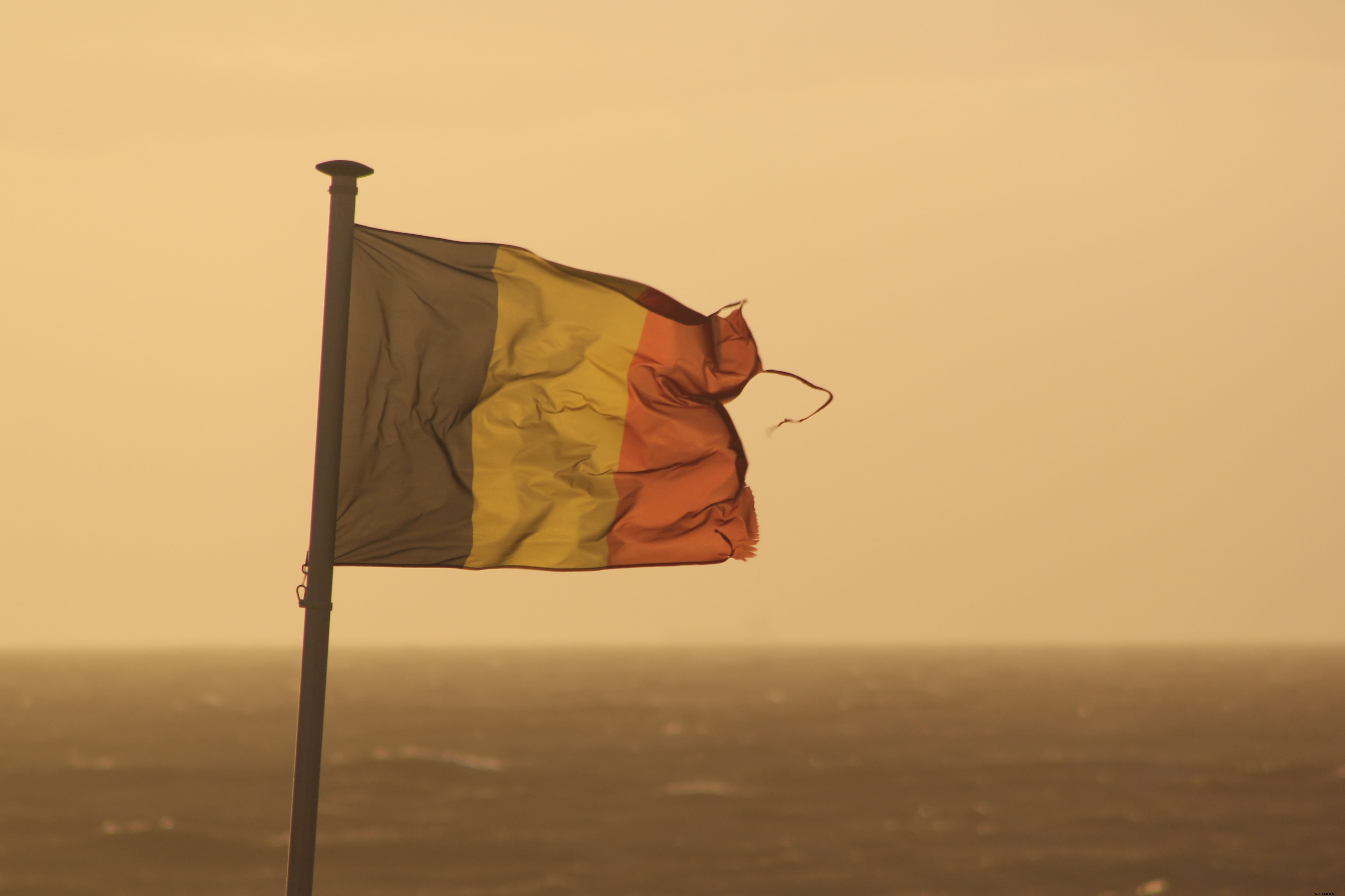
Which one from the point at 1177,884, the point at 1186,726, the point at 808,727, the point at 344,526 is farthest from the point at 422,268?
the point at 1186,726

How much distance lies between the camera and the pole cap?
6.95m

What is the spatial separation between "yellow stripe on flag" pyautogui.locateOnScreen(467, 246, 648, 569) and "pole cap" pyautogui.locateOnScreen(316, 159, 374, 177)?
4.31 ft

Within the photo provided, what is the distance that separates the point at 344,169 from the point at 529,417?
6.55ft

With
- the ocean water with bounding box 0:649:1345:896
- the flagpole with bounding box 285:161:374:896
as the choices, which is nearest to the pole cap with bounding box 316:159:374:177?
the flagpole with bounding box 285:161:374:896

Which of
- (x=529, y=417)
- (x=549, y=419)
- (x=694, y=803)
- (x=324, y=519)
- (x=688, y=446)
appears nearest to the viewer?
(x=324, y=519)

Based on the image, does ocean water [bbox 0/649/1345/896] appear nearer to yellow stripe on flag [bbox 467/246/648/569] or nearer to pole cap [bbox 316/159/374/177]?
yellow stripe on flag [bbox 467/246/648/569]

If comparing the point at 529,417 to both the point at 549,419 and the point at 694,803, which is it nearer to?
the point at 549,419

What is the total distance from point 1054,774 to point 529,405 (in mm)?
104266

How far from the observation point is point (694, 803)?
8988cm

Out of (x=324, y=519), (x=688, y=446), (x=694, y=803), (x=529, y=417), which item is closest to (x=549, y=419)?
(x=529, y=417)

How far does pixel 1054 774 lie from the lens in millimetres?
105250

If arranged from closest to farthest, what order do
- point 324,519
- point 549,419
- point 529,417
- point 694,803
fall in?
point 324,519 < point 529,417 < point 549,419 < point 694,803

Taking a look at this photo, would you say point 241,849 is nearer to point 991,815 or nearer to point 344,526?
point 991,815

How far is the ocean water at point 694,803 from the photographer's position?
6794cm
